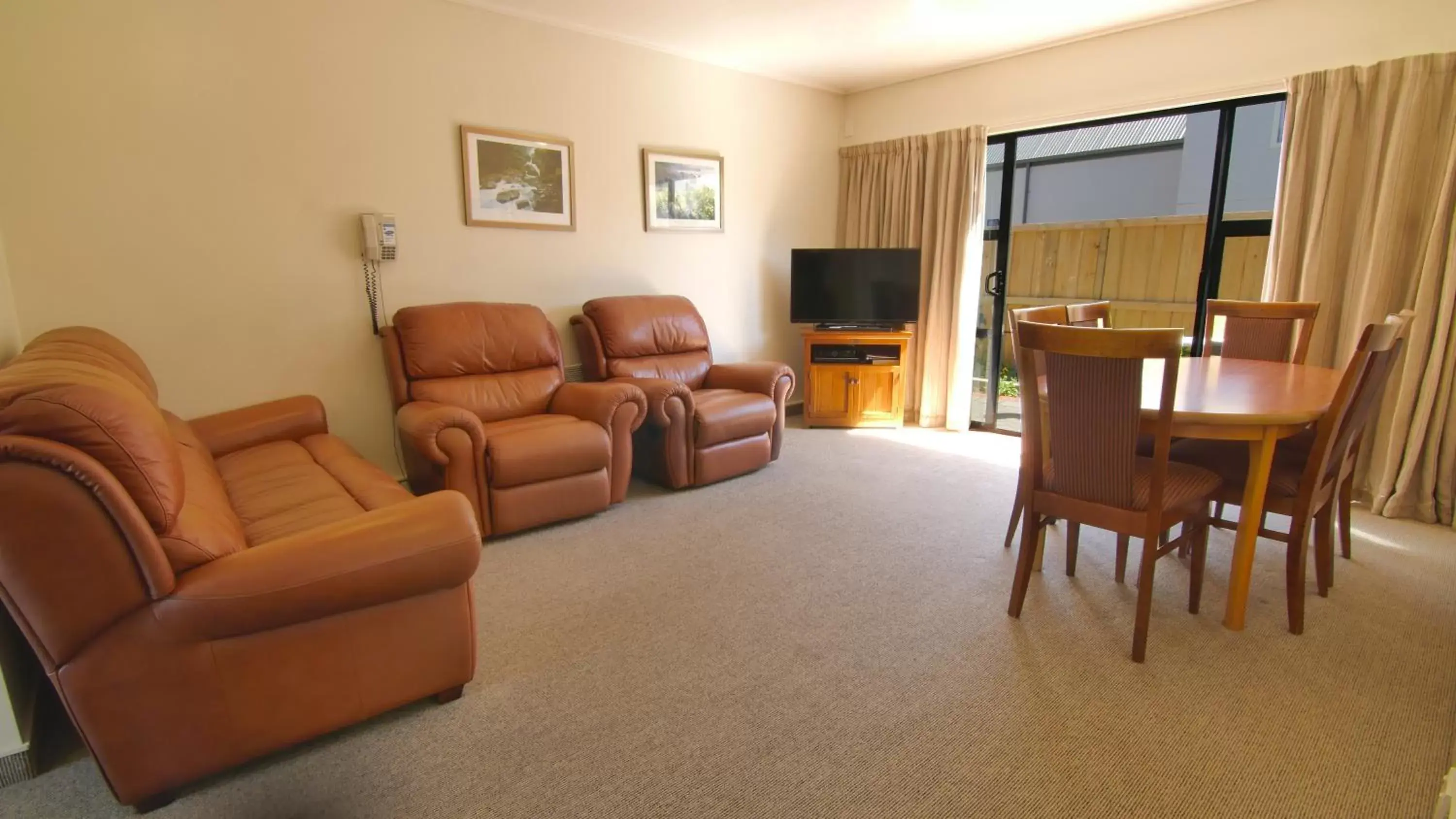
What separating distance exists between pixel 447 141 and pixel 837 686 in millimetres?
3248

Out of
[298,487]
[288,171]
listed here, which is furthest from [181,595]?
[288,171]

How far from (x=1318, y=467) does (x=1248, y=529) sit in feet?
0.90

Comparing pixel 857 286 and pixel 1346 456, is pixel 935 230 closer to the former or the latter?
pixel 857 286

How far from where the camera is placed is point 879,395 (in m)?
4.93

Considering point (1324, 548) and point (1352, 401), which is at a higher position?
point (1352, 401)

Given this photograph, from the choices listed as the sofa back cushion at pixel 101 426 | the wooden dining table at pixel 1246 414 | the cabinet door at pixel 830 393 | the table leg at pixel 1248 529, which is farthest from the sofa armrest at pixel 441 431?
the table leg at pixel 1248 529

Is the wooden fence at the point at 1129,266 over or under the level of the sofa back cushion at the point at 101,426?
over

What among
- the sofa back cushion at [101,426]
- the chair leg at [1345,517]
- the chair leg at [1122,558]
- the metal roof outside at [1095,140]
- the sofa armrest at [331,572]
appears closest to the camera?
the sofa back cushion at [101,426]

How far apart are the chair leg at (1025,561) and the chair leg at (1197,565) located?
1.71 feet

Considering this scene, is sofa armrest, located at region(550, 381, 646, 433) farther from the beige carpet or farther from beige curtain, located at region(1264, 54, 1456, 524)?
beige curtain, located at region(1264, 54, 1456, 524)

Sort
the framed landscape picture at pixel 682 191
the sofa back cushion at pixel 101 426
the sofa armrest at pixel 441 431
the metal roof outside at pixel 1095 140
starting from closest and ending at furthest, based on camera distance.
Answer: the sofa back cushion at pixel 101 426 < the sofa armrest at pixel 441 431 < the framed landscape picture at pixel 682 191 < the metal roof outside at pixel 1095 140

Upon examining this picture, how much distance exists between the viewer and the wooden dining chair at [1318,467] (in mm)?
2006

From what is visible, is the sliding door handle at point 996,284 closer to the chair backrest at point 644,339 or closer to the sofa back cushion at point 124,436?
the chair backrest at point 644,339

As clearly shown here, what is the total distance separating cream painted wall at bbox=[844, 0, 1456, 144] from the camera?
315 cm
